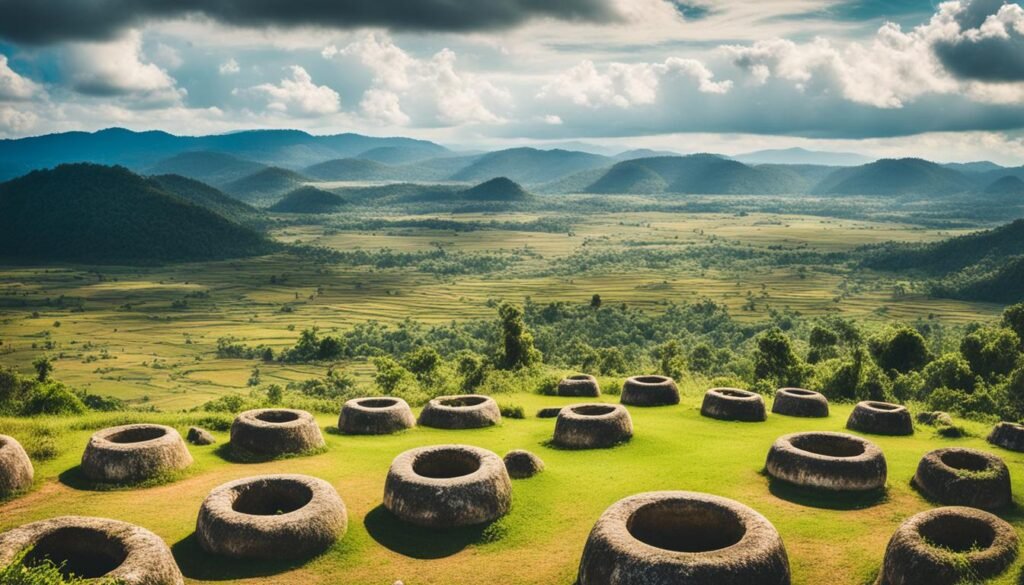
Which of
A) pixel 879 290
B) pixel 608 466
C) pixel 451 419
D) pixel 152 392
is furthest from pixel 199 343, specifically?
pixel 879 290

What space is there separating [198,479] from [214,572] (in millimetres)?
8953

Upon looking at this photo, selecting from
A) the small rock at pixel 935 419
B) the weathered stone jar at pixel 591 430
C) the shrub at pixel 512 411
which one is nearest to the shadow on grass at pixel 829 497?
the weathered stone jar at pixel 591 430

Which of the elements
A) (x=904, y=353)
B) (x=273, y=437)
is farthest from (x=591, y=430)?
(x=904, y=353)

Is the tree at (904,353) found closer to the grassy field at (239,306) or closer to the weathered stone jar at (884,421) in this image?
the weathered stone jar at (884,421)

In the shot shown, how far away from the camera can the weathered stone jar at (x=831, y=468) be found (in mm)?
26312

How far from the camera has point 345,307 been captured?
156 m

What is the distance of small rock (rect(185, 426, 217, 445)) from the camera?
1322 inches

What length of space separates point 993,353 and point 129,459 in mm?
66321

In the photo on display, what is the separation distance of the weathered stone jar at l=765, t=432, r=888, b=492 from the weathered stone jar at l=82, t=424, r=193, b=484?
25.3 m

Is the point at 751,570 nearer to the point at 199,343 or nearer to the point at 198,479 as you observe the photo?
the point at 198,479

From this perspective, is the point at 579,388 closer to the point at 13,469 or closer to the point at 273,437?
the point at 273,437

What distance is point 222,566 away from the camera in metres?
20.7

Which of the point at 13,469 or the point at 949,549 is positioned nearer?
the point at 949,549

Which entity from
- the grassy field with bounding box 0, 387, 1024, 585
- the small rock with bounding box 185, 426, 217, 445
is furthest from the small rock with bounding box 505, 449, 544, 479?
the small rock with bounding box 185, 426, 217, 445
